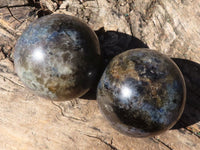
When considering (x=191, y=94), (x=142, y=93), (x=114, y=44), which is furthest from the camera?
(x=114, y=44)

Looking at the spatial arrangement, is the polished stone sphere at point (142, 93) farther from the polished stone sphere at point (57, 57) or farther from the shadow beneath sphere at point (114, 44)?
the shadow beneath sphere at point (114, 44)

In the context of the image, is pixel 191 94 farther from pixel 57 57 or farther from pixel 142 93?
pixel 57 57

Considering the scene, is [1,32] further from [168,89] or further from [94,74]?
[168,89]

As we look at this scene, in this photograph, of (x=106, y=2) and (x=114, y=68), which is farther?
(x=106, y=2)

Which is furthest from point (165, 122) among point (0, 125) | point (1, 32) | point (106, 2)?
point (1, 32)

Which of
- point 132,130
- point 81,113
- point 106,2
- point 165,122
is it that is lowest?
point 81,113

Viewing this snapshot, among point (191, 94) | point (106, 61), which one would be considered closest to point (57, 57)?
point (106, 61)

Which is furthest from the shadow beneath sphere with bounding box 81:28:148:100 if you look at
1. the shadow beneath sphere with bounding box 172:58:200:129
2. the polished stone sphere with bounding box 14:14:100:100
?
the shadow beneath sphere with bounding box 172:58:200:129
